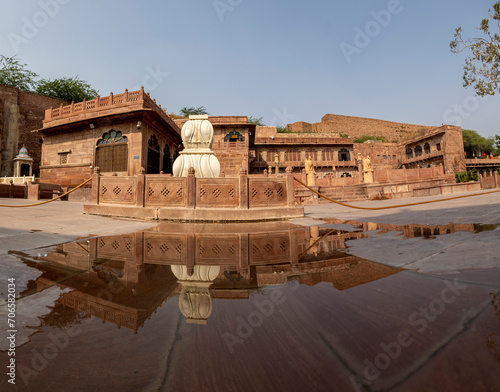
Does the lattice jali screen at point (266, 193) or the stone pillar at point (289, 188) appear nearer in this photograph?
the lattice jali screen at point (266, 193)

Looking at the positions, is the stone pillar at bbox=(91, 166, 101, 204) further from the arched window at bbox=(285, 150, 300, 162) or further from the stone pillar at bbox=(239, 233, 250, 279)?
the arched window at bbox=(285, 150, 300, 162)

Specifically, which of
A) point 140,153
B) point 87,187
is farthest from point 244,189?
point 87,187

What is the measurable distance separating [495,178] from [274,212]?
16.2 m

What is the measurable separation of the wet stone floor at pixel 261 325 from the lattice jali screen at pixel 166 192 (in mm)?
4960

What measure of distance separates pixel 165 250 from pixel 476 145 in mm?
59494

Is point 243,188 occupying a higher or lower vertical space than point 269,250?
higher

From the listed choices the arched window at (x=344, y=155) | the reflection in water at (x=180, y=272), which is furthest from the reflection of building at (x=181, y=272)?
the arched window at (x=344, y=155)

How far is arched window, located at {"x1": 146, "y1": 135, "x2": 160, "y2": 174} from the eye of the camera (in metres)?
16.1

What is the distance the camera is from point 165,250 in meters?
3.08

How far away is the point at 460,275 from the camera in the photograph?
5.49 ft

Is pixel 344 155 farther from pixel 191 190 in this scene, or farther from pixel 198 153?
pixel 191 190

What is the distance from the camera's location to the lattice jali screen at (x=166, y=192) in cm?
736

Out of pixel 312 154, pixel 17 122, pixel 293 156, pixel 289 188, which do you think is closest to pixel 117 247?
pixel 289 188

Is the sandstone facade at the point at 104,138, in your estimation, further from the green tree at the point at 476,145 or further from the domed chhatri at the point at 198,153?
the green tree at the point at 476,145
